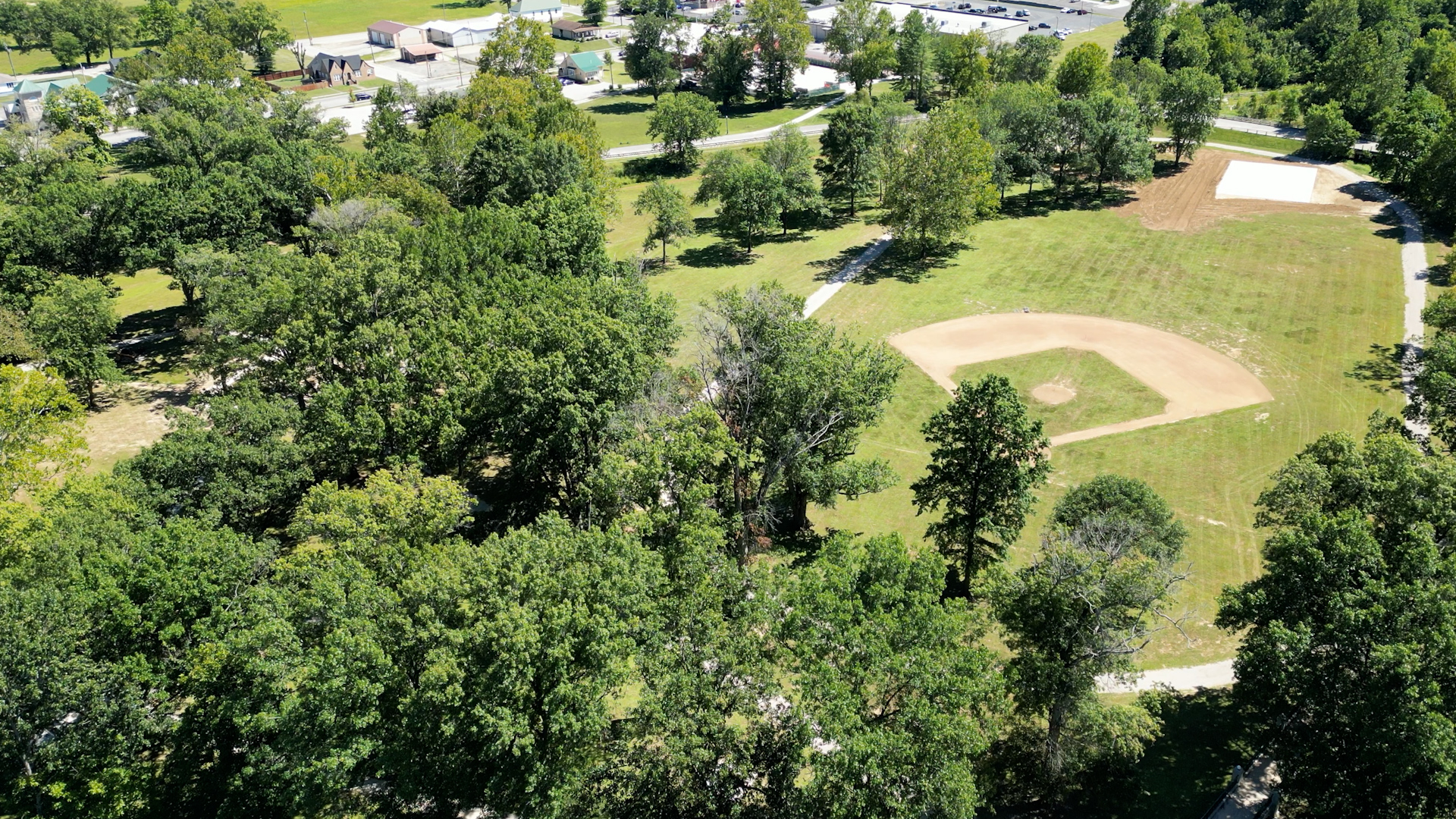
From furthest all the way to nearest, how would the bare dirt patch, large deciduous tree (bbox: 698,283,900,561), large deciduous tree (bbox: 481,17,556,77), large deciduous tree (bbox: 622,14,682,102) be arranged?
1. large deciduous tree (bbox: 622,14,682,102)
2. large deciduous tree (bbox: 481,17,556,77)
3. the bare dirt patch
4. large deciduous tree (bbox: 698,283,900,561)

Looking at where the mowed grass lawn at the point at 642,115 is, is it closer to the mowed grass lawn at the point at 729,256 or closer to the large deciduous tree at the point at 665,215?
the mowed grass lawn at the point at 729,256

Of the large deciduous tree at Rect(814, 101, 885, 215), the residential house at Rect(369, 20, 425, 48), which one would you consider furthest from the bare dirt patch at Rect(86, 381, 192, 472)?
the residential house at Rect(369, 20, 425, 48)

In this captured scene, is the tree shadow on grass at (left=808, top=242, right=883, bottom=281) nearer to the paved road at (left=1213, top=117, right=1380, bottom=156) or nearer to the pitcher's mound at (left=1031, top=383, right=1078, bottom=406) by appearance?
the pitcher's mound at (left=1031, top=383, right=1078, bottom=406)

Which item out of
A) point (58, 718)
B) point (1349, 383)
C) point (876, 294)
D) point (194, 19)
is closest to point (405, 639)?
point (58, 718)

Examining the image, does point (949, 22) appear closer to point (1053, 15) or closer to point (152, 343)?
point (1053, 15)

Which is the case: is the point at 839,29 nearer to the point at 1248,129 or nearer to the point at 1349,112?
the point at 1248,129

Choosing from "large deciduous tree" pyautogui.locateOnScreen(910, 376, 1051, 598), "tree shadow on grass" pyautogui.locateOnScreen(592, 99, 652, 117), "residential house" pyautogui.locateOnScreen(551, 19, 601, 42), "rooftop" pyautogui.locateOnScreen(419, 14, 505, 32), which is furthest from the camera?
"residential house" pyautogui.locateOnScreen(551, 19, 601, 42)

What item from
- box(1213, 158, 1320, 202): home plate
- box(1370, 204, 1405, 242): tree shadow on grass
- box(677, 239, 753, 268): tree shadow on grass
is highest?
box(1213, 158, 1320, 202): home plate
